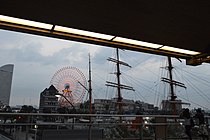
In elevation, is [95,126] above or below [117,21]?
below

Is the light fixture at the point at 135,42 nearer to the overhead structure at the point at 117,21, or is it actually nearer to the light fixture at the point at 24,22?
the overhead structure at the point at 117,21

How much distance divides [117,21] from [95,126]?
327cm

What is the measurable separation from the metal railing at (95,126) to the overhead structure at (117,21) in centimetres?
212

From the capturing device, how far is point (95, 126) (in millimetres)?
5684

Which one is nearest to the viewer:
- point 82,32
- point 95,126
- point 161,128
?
point 82,32

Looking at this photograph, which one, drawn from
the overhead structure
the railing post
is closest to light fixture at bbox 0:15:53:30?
the overhead structure

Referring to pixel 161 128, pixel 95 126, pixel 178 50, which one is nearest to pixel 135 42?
pixel 178 50

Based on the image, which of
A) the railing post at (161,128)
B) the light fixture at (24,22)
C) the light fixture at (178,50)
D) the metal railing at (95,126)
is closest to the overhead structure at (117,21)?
the light fixture at (24,22)

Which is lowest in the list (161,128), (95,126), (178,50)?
(161,128)

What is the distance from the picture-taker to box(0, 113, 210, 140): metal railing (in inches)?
194

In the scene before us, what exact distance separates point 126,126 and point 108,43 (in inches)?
122

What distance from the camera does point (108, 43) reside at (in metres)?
4.06

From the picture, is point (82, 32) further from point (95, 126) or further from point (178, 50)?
point (95, 126)

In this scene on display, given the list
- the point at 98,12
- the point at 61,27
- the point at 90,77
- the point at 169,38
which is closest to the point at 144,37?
the point at 169,38
